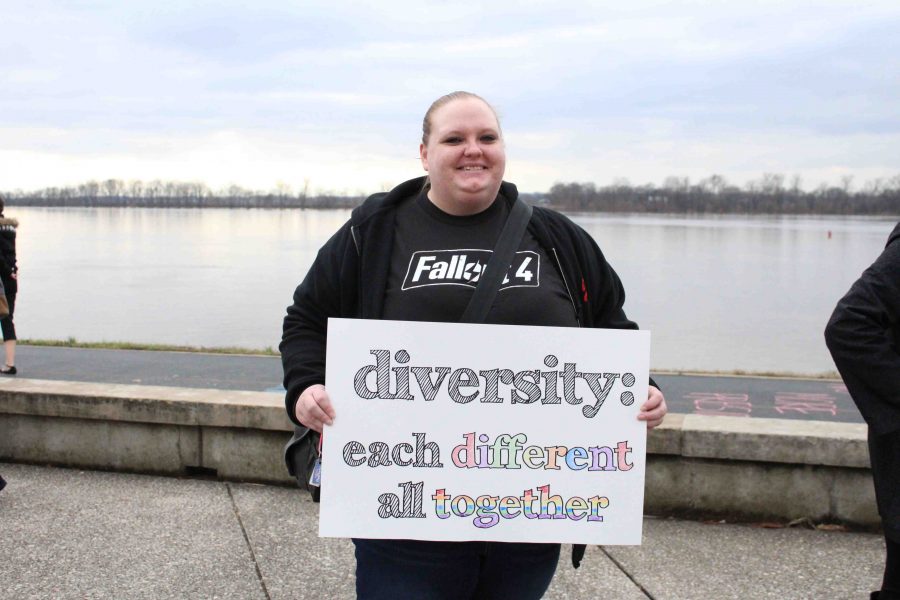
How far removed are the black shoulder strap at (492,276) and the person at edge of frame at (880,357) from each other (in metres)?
Result: 1.03

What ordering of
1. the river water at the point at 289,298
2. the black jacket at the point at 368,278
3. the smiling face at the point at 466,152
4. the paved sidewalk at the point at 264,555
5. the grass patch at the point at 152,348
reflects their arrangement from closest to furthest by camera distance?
the smiling face at the point at 466,152, the black jacket at the point at 368,278, the paved sidewalk at the point at 264,555, the grass patch at the point at 152,348, the river water at the point at 289,298

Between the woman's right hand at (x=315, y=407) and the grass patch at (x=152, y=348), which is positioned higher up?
the woman's right hand at (x=315, y=407)

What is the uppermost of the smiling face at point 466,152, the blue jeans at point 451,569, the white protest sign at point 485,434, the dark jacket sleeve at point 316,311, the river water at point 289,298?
the smiling face at point 466,152

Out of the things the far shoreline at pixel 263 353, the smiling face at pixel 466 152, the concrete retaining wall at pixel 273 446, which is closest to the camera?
the smiling face at pixel 466 152

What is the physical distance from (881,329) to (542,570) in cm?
125

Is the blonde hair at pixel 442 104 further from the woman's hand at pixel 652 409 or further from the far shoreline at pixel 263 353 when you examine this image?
the far shoreline at pixel 263 353

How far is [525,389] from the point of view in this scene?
2627 millimetres

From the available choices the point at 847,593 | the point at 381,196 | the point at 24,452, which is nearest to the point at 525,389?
the point at 381,196

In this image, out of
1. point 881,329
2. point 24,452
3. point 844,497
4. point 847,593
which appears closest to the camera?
point 881,329

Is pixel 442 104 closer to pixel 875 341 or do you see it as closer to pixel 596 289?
pixel 596 289

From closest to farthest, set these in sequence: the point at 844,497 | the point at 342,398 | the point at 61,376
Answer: the point at 342,398
the point at 844,497
the point at 61,376

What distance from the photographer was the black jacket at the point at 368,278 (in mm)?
2615

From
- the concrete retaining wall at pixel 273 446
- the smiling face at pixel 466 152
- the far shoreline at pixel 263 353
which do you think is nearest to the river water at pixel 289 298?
the far shoreline at pixel 263 353

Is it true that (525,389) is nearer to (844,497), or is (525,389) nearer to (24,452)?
(844,497)
